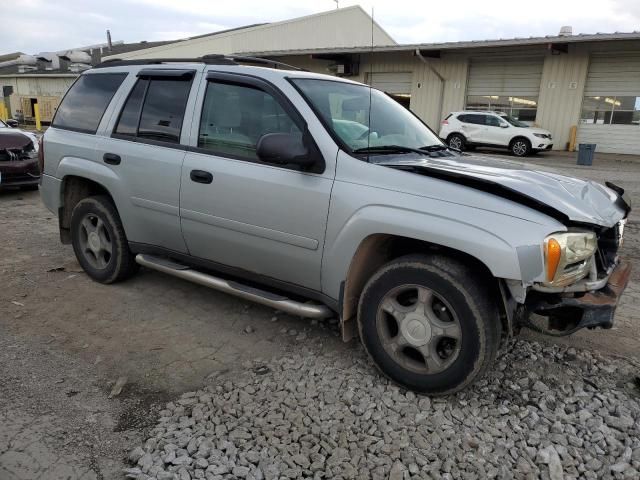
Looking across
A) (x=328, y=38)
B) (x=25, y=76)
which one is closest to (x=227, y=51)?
(x=328, y=38)

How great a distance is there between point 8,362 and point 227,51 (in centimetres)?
2854

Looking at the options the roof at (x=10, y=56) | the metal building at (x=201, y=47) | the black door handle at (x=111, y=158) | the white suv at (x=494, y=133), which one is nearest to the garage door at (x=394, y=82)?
the metal building at (x=201, y=47)

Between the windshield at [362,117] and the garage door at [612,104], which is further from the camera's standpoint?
the garage door at [612,104]

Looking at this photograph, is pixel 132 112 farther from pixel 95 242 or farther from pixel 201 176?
pixel 95 242

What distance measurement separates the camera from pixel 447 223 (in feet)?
8.80

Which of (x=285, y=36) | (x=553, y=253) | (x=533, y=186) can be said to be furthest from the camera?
(x=285, y=36)

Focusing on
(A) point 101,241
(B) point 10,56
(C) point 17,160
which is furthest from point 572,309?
(B) point 10,56

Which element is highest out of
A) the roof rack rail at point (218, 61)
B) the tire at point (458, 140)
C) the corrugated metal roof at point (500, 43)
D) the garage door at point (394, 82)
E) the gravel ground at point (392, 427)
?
the corrugated metal roof at point (500, 43)

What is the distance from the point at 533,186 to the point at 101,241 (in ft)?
12.0

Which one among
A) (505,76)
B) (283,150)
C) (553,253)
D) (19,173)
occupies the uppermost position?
(505,76)

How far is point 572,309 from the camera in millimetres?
2703

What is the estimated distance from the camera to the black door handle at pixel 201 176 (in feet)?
11.7

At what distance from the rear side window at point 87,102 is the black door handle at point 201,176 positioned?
4.45 feet

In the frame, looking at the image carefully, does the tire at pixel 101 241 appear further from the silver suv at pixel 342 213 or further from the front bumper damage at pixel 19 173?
the front bumper damage at pixel 19 173
